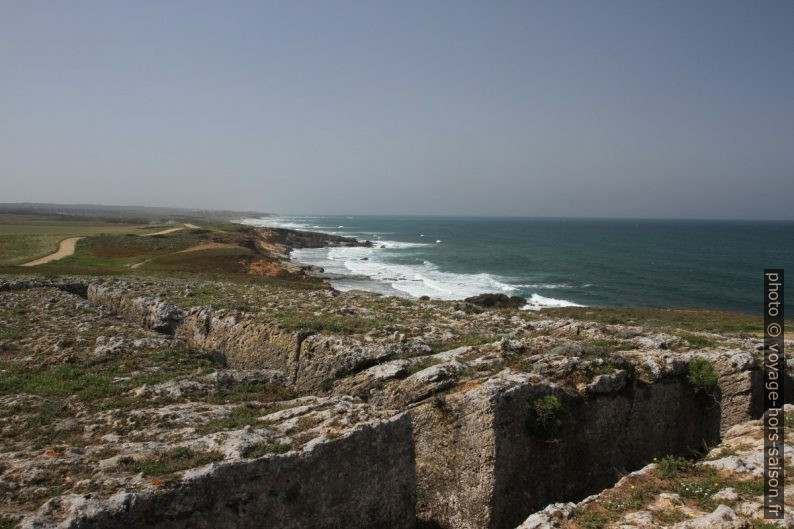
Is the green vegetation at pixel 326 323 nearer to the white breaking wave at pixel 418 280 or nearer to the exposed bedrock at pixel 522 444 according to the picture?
the exposed bedrock at pixel 522 444

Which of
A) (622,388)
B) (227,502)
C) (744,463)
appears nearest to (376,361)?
(227,502)

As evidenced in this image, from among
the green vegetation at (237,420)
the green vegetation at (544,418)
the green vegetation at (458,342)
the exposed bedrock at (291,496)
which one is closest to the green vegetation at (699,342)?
the green vegetation at (458,342)

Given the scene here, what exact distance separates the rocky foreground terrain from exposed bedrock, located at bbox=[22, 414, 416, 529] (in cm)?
3

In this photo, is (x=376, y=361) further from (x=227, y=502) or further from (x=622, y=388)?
(x=622, y=388)

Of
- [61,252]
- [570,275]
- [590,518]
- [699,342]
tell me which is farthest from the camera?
[570,275]

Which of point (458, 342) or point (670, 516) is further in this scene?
point (458, 342)

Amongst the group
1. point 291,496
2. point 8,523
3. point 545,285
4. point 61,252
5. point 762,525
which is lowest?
point 545,285

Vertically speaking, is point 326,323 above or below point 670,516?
above

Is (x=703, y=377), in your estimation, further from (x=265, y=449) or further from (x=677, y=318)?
(x=677, y=318)

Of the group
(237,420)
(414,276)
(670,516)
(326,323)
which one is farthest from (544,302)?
(237,420)

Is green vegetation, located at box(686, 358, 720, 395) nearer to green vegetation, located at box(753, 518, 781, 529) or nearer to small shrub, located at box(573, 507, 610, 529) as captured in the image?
green vegetation, located at box(753, 518, 781, 529)

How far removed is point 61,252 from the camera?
50406 mm

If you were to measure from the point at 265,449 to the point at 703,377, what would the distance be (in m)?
11.9

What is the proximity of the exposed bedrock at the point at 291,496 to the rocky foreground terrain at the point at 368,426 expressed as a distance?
0.03 metres
